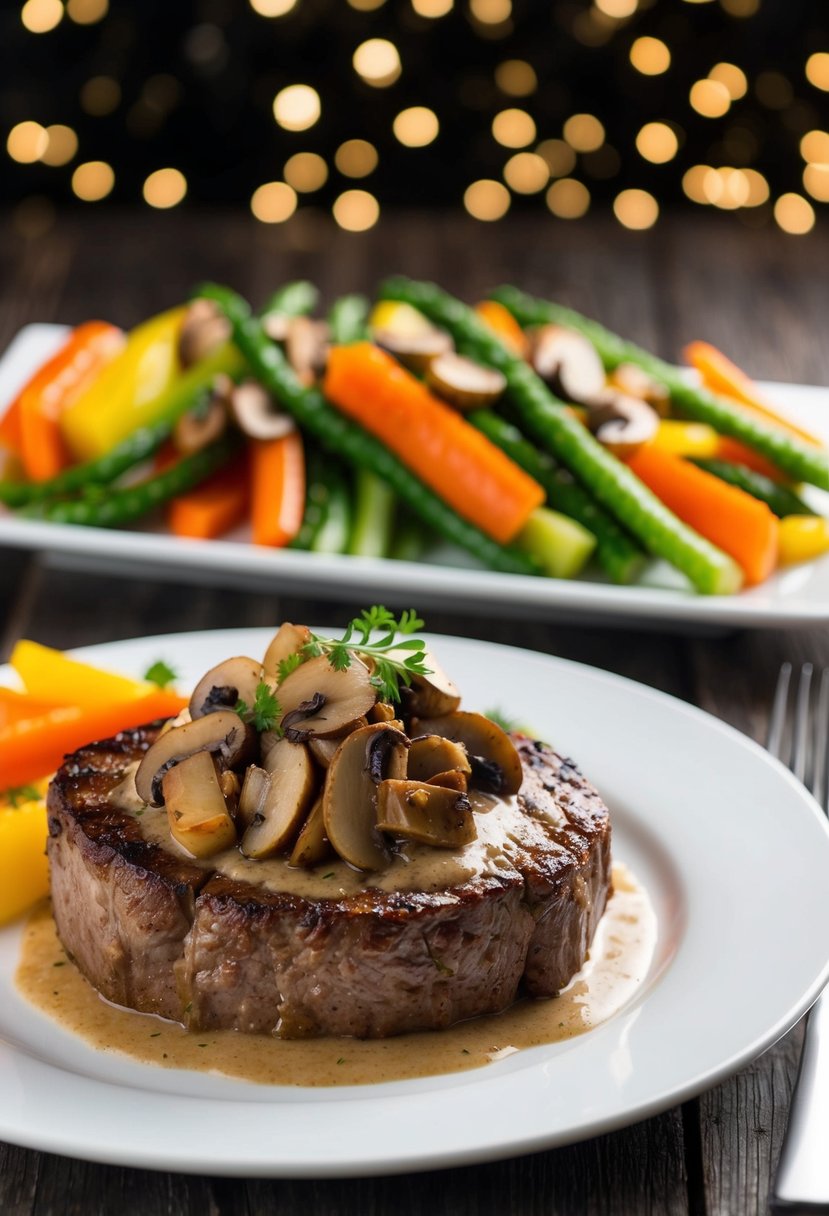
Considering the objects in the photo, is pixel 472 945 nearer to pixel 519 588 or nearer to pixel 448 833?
pixel 448 833

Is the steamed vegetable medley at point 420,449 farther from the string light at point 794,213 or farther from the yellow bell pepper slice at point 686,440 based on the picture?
the string light at point 794,213

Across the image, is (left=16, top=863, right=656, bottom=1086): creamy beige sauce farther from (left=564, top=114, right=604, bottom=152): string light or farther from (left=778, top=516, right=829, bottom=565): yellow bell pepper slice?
(left=564, top=114, right=604, bottom=152): string light

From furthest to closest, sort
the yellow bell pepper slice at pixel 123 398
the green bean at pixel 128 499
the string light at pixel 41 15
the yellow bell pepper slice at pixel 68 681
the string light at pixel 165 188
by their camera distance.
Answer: the string light at pixel 165 188 → the string light at pixel 41 15 → the yellow bell pepper slice at pixel 123 398 → the green bean at pixel 128 499 → the yellow bell pepper slice at pixel 68 681

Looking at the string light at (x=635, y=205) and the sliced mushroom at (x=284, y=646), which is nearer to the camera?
the sliced mushroom at (x=284, y=646)

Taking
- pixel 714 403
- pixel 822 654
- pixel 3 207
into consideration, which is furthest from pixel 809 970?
pixel 3 207

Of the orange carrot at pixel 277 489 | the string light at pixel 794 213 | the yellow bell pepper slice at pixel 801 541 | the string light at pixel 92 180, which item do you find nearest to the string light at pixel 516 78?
the string light at pixel 794 213

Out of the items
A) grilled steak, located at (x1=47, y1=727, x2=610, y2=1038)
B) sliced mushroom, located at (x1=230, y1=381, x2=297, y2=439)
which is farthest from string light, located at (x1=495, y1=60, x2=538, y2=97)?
grilled steak, located at (x1=47, y1=727, x2=610, y2=1038)

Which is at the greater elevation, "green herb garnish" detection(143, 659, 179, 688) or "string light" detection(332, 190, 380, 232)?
"green herb garnish" detection(143, 659, 179, 688)
